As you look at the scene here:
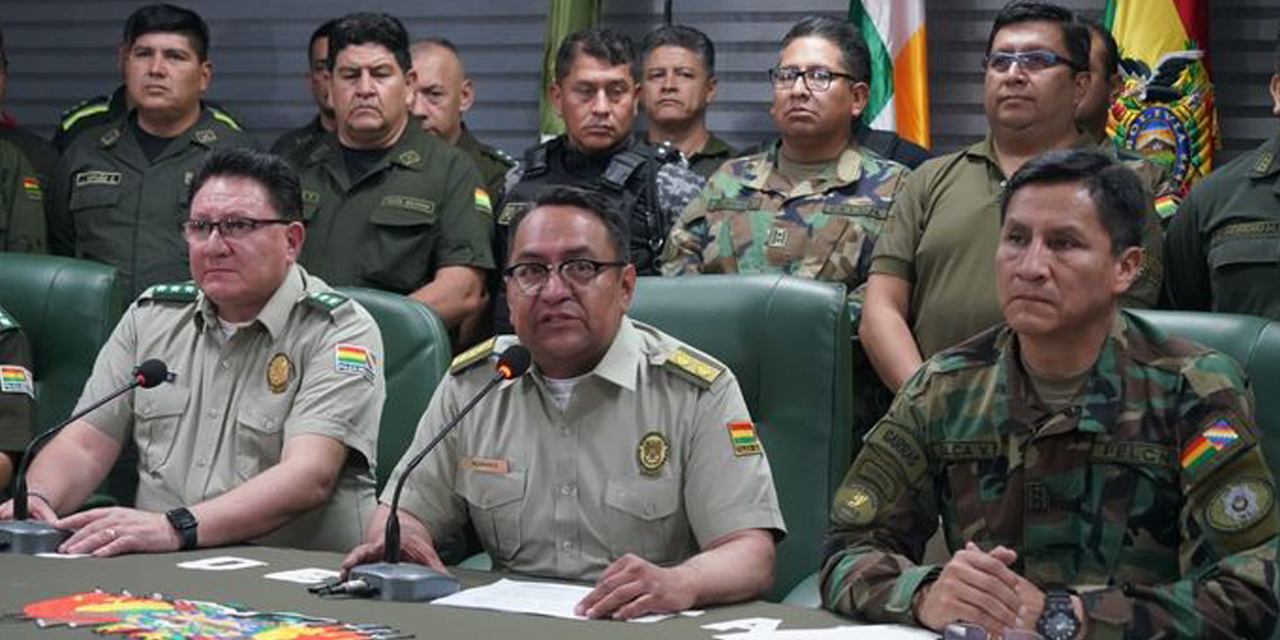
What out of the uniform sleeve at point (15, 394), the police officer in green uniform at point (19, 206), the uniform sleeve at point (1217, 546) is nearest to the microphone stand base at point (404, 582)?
the uniform sleeve at point (1217, 546)

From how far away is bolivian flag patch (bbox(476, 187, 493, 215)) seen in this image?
4.80 metres

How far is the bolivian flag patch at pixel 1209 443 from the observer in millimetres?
2445

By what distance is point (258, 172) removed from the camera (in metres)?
3.54

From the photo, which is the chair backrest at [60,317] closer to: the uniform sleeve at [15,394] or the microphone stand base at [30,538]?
the uniform sleeve at [15,394]

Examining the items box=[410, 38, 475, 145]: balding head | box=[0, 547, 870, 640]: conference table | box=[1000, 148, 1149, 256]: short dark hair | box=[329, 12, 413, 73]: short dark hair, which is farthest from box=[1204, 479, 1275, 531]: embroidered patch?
box=[410, 38, 475, 145]: balding head

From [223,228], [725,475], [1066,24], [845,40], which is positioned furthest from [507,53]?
[725,475]

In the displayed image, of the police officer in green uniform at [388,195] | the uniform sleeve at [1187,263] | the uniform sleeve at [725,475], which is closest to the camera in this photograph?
the uniform sleeve at [725,475]

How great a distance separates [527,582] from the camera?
2.75 metres

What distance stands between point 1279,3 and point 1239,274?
1954 mm

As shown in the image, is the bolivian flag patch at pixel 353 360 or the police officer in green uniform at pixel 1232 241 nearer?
the bolivian flag patch at pixel 353 360

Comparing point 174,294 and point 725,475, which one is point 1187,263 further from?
point 174,294

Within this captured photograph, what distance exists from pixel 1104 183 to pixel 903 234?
1.28 metres

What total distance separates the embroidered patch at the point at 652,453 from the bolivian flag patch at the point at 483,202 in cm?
192

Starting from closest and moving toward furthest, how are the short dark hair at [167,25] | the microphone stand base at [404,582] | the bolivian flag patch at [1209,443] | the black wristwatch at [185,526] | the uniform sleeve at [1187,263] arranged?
the bolivian flag patch at [1209,443] → the microphone stand base at [404,582] → the black wristwatch at [185,526] → the uniform sleeve at [1187,263] → the short dark hair at [167,25]
